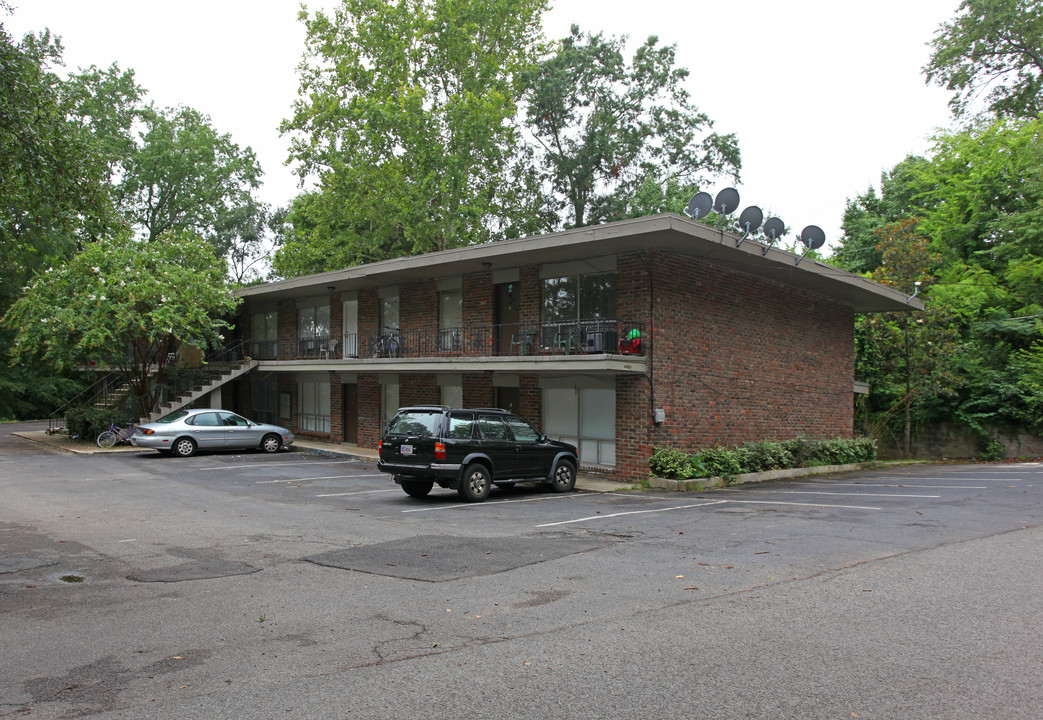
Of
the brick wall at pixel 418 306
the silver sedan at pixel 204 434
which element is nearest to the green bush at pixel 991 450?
the brick wall at pixel 418 306

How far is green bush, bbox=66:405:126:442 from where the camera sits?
26.5 m

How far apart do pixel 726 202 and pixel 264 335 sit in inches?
847

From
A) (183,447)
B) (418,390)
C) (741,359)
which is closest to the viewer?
(741,359)

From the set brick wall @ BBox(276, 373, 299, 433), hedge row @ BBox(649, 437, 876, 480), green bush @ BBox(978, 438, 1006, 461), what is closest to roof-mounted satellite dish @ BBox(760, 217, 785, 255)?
hedge row @ BBox(649, 437, 876, 480)

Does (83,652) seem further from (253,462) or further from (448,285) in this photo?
(448,285)

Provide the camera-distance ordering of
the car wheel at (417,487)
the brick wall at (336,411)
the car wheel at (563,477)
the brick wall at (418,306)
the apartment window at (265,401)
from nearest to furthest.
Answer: the car wheel at (417,487) → the car wheel at (563,477) → the brick wall at (418,306) → the brick wall at (336,411) → the apartment window at (265,401)

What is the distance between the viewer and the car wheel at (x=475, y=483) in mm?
13859

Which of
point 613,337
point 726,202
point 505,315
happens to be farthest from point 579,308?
point 726,202

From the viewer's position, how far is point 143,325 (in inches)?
954

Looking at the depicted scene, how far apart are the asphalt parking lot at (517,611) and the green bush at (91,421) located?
14853mm

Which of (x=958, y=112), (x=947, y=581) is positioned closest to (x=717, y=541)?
(x=947, y=581)

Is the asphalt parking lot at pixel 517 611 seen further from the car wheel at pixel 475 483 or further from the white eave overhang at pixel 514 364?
the white eave overhang at pixel 514 364

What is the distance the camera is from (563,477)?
15.9m

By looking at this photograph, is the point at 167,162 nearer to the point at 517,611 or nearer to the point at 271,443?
the point at 271,443
